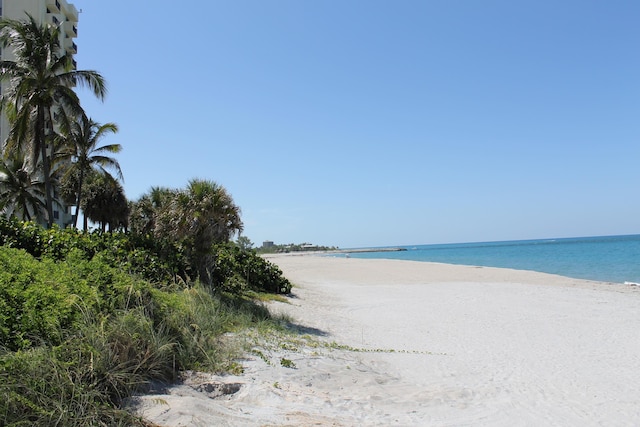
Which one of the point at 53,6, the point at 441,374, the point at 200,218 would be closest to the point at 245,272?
the point at 200,218

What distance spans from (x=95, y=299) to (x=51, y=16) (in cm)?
5203

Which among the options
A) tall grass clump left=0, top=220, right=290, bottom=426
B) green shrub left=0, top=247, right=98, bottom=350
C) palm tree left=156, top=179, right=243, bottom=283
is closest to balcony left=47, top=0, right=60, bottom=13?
palm tree left=156, top=179, right=243, bottom=283

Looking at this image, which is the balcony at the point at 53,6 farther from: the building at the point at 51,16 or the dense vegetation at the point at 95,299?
the dense vegetation at the point at 95,299

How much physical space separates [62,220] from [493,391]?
4982 cm

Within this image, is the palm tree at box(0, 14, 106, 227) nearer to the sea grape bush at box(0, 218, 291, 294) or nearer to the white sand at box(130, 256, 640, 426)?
the sea grape bush at box(0, 218, 291, 294)

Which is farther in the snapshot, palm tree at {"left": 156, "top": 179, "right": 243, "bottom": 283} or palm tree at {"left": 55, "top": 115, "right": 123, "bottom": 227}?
palm tree at {"left": 55, "top": 115, "right": 123, "bottom": 227}

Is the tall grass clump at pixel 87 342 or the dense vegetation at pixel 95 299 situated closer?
the tall grass clump at pixel 87 342

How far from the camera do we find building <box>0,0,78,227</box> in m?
40.8

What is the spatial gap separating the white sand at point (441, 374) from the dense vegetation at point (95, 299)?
1.82 ft

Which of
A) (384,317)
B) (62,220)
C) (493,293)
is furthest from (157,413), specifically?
(62,220)

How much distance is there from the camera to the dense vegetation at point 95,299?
4145 millimetres

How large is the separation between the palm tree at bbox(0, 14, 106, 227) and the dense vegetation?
0.16 feet

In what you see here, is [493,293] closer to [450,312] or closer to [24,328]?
[450,312]

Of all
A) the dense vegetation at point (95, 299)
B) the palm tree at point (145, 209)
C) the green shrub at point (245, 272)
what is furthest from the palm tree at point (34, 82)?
the palm tree at point (145, 209)
